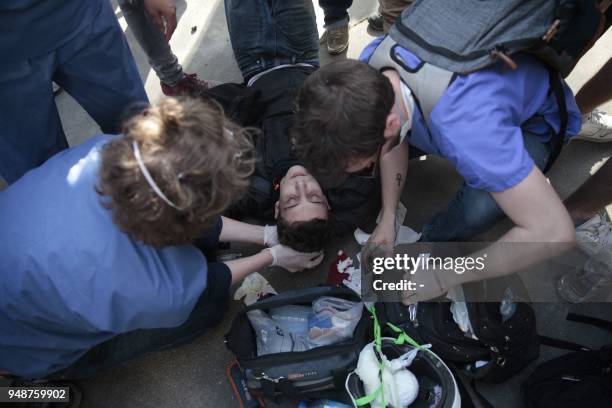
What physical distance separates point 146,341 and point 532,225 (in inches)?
66.4

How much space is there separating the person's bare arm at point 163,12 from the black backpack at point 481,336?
1903 millimetres

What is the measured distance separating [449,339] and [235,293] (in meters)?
1.13

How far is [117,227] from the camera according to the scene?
1372 mm

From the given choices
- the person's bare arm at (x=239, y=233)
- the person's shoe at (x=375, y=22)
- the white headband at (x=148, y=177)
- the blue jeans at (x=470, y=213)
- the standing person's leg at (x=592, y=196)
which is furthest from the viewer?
the person's shoe at (x=375, y=22)

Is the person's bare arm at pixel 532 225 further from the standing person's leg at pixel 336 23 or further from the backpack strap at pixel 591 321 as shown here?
the standing person's leg at pixel 336 23

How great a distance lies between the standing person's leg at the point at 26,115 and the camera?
174 cm

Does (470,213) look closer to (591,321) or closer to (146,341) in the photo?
(591,321)

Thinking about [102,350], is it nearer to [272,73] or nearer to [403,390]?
[403,390]

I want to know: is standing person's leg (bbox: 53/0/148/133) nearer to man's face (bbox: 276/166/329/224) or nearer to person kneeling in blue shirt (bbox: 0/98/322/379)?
person kneeling in blue shirt (bbox: 0/98/322/379)

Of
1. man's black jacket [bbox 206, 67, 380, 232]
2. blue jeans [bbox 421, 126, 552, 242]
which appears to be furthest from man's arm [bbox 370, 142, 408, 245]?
blue jeans [bbox 421, 126, 552, 242]

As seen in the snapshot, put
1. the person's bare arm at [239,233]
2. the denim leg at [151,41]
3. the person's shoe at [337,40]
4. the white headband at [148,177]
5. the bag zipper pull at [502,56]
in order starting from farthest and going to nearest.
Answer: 1. the person's shoe at [337,40]
2. the denim leg at [151,41]
3. the person's bare arm at [239,233]
4. the bag zipper pull at [502,56]
5. the white headband at [148,177]

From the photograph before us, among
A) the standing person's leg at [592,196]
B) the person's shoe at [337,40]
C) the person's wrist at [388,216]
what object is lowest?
the person's wrist at [388,216]

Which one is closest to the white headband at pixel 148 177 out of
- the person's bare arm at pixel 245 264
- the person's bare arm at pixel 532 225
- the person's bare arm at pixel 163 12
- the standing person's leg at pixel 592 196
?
the person's bare arm at pixel 245 264

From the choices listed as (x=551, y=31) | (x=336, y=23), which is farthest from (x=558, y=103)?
(x=336, y=23)
